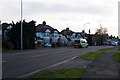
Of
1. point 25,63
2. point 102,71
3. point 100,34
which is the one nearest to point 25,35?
point 25,63

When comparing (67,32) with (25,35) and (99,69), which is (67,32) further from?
(99,69)

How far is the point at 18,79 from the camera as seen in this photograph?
9773 millimetres

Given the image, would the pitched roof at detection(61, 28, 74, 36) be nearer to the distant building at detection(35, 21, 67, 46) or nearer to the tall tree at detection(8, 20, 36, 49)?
the distant building at detection(35, 21, 67, 46)

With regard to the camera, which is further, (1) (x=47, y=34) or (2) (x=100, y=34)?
(2) (x=100, y=34)

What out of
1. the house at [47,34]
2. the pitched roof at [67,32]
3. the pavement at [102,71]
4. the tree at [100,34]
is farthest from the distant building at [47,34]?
the pavement at [102,71]

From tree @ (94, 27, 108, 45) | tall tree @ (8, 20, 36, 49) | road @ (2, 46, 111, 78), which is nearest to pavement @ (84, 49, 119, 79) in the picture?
road @ (2, 46, 111, 78)

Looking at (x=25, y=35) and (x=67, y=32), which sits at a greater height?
(x=67, y=32)

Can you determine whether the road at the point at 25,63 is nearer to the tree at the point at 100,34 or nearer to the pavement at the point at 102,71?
the pavement at the point at 102,71

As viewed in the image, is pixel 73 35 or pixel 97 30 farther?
pixel 73 35

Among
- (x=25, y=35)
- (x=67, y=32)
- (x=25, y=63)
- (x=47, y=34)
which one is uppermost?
(x=67, y=32)

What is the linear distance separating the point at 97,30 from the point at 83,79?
95406mm

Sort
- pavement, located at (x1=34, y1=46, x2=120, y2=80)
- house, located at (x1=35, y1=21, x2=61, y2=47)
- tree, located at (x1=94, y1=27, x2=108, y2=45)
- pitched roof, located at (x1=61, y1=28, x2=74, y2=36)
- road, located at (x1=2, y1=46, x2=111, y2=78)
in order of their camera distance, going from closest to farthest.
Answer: pavement, located at (x1=34, y1=46, x2=120, y2=80)
road, located at (x1=2, y1=46, x2=111, y2=78)
house, located at (x1=35, y1=21, x2=61, y2=47)
tree, located at (x1=94, y1=27, x2=108, y2=45)
pitched roof, located at (x1=61, y1=28, x2=74, y2=36)

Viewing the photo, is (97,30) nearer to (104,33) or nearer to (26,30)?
(104,33)

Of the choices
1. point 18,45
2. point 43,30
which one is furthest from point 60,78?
point 43,30
